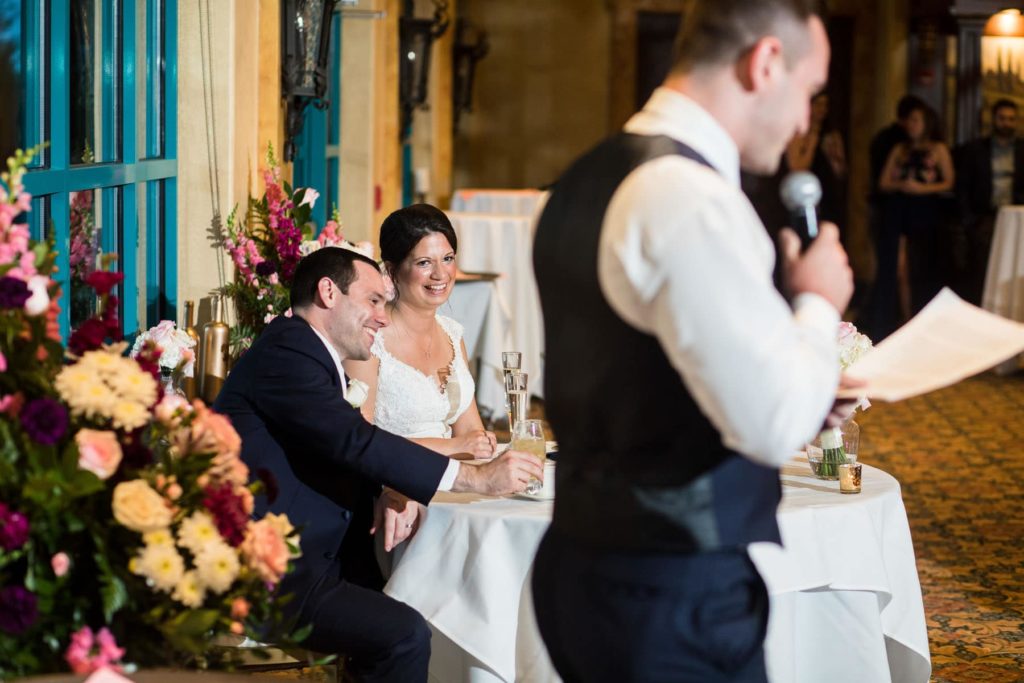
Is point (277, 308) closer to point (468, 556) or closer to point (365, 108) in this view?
point (468, 556)

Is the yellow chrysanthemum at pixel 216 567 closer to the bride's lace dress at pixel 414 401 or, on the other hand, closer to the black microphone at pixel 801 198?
the black microphone at pixel 801 198

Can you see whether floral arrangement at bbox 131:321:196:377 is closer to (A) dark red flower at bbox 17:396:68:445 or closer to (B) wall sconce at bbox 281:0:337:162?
(A) dark red flower at bbox 17:396:68:445

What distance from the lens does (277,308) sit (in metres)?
4.48

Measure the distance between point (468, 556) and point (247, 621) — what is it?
1110mm

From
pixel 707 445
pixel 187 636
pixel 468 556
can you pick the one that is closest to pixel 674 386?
pixel 707 445

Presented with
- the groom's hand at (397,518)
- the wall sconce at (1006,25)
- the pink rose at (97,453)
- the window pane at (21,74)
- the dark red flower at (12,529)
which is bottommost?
the groom's hand at (397,518)

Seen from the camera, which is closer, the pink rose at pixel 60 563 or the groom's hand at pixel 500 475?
the pink rose at pixel 60 563

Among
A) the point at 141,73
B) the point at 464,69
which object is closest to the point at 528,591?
the point at 141,73

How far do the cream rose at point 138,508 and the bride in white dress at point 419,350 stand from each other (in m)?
1.73

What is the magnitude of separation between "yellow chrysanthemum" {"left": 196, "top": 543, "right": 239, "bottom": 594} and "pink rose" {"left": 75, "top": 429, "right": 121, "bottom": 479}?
0.16 m

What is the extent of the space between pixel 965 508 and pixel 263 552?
476 cm

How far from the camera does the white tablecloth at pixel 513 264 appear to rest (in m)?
8.47

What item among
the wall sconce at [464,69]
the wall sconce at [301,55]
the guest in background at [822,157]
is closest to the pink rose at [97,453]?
the wall sconce at [301,55]

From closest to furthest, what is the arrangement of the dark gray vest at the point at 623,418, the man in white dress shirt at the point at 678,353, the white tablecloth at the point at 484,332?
the man in white dress shirt at the point at 678,353
the dark gray vest at the point at 623,418
the white tablecloth at the point at 484,332
